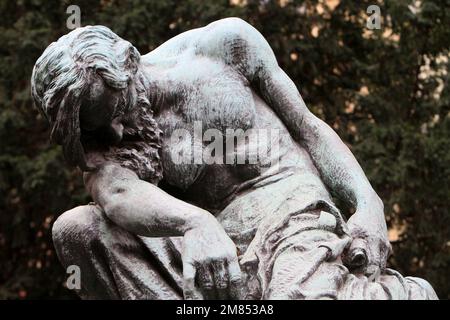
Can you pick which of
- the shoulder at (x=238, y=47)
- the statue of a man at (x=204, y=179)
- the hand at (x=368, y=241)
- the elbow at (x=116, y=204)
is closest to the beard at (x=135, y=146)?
the statue of a man at (x=204, y=179)

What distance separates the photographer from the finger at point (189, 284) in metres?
5.07

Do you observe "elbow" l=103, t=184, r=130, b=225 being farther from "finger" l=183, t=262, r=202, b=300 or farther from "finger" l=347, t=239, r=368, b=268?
"finger" l=347, t=239, r=368, b=268

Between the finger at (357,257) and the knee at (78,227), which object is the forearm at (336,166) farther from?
the knee at (78,227)

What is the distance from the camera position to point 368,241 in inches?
212

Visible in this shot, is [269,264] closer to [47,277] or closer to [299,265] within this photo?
[299,265]

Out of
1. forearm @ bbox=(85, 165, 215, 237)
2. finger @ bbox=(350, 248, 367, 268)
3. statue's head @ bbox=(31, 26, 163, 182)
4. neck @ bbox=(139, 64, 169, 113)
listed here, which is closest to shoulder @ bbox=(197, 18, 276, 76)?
neck @ bbox=(139, 64, 169, 113)

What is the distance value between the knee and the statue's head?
187 mm

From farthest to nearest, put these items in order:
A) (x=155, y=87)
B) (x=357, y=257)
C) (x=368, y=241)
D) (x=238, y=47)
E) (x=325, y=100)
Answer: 1. (x=325, y=100)
2. (x=238, y=47)
3. (x=155, y=87)
4. (x=368, y=241)
5. (x=357, y=257)

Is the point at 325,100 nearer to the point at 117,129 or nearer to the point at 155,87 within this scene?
the point at 155,87

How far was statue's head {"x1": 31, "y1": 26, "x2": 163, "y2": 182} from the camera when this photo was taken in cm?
532

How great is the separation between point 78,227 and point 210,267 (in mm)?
685

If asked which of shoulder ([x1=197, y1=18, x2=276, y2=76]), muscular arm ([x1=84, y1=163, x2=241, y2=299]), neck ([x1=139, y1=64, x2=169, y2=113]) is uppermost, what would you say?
shoulder ([x1=197, y1=18, x2=276, y2=76])

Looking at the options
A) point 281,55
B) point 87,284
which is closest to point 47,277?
point 281,55

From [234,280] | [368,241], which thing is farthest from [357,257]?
[234,280]
